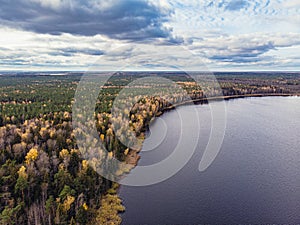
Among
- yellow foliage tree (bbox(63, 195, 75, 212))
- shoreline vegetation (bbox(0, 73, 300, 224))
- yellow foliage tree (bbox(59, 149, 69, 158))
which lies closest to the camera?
yellow foliage tree (bbox(63, 195, 75, 212))

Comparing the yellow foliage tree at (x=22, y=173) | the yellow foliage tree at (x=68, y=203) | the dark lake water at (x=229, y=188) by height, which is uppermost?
the yellow foliage tree at (x=22, y=173)

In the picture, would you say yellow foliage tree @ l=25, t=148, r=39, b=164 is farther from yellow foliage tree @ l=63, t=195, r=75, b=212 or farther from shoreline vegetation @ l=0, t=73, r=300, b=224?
yellow foliage tree @ l=63, t=195, r=75, b=212

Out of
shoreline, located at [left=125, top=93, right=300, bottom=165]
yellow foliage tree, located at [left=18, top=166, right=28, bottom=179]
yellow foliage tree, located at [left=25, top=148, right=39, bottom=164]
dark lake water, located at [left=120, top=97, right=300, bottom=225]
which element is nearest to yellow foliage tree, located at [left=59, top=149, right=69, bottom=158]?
yellow foliage tree, located at [left=25, top=148, right=39, bottom=164]

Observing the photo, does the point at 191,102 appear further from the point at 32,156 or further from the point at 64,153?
the point at 32,156

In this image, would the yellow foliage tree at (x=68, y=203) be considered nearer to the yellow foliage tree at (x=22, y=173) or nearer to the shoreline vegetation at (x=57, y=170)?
the shoreline vegetation at (x=57, y=170)

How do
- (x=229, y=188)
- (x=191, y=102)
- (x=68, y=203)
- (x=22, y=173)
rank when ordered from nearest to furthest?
(x=68, y=203)
(x=22, y=173)
(x=229, y=188)
(x=191, y=102)

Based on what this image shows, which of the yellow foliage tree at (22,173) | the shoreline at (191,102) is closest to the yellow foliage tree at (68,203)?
the yellow foliage tree at (22,173)

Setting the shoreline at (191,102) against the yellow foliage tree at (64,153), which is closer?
the yellow foliage tree at (64,153)

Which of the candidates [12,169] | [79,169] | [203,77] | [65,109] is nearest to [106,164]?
[79,169]

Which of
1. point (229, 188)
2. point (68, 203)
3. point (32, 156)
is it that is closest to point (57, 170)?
point (32, 156)
